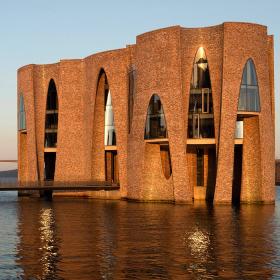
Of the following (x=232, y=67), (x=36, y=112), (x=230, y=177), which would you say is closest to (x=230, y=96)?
(x=232, y=67)

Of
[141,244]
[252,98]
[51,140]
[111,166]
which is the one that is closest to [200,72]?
[252,98]

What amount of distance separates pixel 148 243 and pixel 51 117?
43.5m

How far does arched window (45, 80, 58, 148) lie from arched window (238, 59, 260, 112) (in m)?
26.5

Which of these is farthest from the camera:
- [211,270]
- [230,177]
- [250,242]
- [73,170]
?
[73,170]

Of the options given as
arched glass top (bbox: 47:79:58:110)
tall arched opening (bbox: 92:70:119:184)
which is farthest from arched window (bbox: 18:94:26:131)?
tall arched opening (bbox: 92:70:119:184)

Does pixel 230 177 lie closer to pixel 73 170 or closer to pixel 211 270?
pixel 73 170

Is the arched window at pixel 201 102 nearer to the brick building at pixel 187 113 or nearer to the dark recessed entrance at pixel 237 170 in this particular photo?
the brick building at pixel 187 113

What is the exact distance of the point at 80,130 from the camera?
69688 millimetres

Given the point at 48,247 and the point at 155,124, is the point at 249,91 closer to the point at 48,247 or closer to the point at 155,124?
the point at 155,124

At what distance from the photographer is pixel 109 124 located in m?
65.6

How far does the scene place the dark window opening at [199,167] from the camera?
60.6 meters

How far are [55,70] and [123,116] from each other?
13.4 m

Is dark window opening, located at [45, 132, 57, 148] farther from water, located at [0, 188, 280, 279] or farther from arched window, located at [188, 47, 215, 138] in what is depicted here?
arched window, located at [188, 47, 215, 138]

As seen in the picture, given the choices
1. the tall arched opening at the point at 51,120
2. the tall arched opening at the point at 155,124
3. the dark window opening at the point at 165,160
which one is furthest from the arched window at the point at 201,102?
the tall arched opening at the point at 51,120
